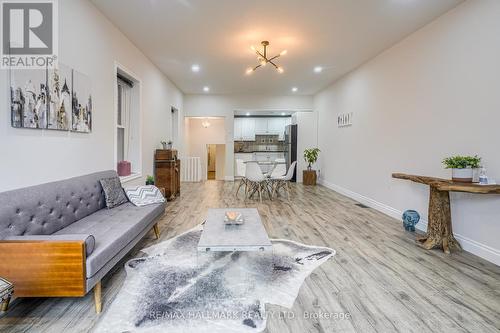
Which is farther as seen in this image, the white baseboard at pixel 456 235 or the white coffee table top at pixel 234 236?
the white baseboard at pixel 456 235

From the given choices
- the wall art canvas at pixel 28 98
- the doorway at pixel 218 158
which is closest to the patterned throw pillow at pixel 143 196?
the wall art canvas at pixel 28 98

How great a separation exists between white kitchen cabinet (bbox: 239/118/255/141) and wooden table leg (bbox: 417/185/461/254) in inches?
312

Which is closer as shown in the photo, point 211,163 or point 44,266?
point 44,266

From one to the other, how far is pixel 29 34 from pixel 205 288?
2923 mm

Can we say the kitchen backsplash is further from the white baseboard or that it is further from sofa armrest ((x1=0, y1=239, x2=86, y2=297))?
→ sofa armrest ((x1=0, y1=239, x2=86, y2=297))

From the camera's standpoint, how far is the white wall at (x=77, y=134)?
7.35 ft

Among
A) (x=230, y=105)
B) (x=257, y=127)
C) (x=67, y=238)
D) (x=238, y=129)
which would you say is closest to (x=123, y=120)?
(x=67, y=238)

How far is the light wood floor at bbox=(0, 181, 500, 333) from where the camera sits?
6.00 ft

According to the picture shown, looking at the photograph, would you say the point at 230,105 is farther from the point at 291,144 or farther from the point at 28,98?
the point at 28,98

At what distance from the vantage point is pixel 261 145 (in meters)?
10.9

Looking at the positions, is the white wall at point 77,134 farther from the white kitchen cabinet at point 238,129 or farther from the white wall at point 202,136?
the white wall at point 202,136

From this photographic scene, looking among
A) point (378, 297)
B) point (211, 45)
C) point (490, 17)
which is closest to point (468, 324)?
point (378, 297)

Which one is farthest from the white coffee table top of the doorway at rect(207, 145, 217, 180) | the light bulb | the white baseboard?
the doorway at rect(207, 145, 217, 180)

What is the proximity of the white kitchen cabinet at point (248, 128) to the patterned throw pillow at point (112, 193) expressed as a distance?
7513 millimetres
